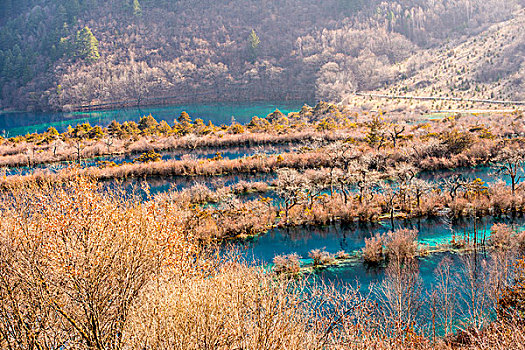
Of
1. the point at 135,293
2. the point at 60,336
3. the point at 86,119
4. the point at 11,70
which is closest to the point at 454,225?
the point at 135,293

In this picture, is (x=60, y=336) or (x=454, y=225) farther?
(x=454, y=225)

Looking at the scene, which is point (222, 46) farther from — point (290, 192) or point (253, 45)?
point (290, 192)

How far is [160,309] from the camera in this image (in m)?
11.9

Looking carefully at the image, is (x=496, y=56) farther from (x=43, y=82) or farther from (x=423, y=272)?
(x=43, y=82)

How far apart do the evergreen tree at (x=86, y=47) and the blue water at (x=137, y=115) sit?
31986 millimetres

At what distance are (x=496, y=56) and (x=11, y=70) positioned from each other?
165078 mm

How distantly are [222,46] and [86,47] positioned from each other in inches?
2109

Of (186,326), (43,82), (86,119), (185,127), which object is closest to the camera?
(186,326)

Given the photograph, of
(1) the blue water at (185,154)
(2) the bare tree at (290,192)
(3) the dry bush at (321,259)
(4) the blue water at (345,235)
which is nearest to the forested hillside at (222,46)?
(1) the blue water at (185,154)

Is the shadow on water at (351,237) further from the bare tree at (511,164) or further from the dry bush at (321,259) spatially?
the bare tree at (511,164)

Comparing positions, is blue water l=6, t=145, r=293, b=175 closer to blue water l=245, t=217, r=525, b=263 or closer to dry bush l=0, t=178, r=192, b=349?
blue water l=245, t=217, r=525, b=263

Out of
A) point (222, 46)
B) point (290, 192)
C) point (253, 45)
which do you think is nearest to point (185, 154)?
point (290, 192)

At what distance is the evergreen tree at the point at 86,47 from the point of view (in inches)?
6220

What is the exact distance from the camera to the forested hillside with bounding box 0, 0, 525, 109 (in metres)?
133
